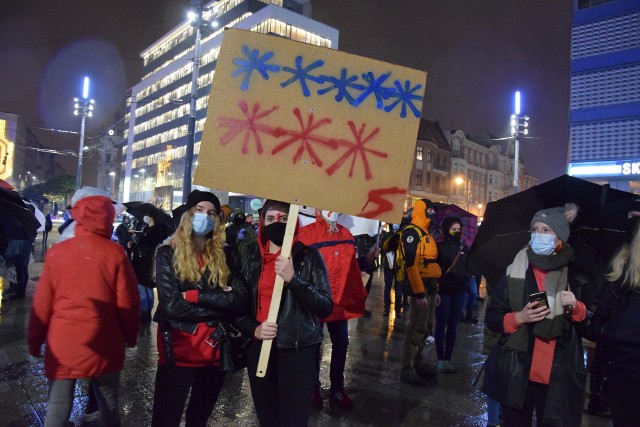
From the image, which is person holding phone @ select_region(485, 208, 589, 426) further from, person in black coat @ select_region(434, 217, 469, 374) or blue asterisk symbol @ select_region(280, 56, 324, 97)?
person in black coat @ select_region(434, 217, 469, 374)

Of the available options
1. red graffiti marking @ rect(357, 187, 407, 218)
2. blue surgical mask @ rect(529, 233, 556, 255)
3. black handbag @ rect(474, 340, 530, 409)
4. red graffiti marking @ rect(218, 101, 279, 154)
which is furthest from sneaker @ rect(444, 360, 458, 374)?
red graffiti marking @ rect(218, 101, 279, 154)

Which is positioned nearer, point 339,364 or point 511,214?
point 511,214

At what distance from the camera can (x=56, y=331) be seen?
297cm

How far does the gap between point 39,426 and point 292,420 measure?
2.45m

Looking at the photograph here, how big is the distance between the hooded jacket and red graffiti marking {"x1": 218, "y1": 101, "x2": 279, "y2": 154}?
58 cm

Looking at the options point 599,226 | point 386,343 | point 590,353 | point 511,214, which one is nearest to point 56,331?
point 511,214

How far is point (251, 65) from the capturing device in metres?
3.12

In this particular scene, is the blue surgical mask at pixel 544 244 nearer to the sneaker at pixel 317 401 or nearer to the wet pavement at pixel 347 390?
the wet pavement at pixel 347 390

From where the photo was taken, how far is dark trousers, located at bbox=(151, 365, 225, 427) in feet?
10.2

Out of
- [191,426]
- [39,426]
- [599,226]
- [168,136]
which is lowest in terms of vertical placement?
[39,426]

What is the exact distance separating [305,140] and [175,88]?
8659 centimetres

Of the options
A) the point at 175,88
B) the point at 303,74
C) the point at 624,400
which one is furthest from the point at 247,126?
the point at 175,88

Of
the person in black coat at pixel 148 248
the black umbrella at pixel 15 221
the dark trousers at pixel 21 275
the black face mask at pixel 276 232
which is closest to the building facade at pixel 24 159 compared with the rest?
the dark trousers at pixel 21 275

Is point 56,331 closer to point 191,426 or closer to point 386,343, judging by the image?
point 191,426
